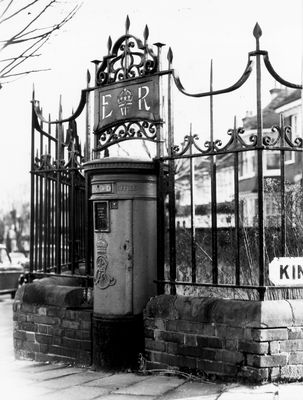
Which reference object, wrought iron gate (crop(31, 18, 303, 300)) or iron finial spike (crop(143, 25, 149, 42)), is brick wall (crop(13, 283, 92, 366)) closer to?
wrought iron gate (crop(31, 18, 303, 300))

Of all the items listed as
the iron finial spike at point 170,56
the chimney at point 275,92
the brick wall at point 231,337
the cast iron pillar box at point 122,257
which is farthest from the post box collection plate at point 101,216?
the chimney at point 275,92

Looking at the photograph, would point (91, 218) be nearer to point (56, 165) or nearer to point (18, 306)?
point (56, 165)

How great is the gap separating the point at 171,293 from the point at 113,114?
6.98ft

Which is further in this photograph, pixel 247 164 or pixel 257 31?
pixel 247 164

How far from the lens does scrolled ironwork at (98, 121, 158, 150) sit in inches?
261

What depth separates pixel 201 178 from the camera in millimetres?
29750

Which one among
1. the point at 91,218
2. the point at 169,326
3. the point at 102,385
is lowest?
the point at 102,385

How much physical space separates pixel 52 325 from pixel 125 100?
2.69m

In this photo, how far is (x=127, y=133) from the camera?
6.86 meters

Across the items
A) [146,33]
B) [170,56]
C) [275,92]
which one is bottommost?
[170,56]

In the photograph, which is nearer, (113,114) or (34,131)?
(113,114)

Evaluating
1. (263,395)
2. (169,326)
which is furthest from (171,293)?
(263,395)

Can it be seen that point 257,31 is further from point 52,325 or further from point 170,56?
point 52,325

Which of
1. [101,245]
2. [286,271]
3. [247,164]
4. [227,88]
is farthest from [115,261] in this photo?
[247,164]
